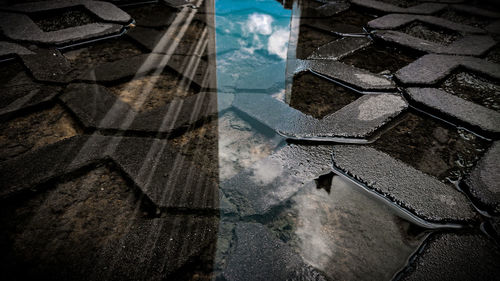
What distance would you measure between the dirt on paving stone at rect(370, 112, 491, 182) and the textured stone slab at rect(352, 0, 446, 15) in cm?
181

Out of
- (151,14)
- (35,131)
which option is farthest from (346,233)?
(151,14)

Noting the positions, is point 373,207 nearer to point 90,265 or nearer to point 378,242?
point 378,242

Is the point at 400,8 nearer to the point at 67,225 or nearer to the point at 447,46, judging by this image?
the point at 447,46

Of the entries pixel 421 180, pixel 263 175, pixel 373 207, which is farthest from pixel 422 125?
pixel 263 175

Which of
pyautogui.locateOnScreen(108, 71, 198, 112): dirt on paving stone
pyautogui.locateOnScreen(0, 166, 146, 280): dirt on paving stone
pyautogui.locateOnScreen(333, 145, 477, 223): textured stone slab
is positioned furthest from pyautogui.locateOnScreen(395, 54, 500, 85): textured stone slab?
pyautogui.locateOnScreen(0, 166, 146, 280): dirt on paving stone

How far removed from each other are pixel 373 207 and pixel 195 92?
1.05 m

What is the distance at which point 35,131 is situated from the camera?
121 centimetres

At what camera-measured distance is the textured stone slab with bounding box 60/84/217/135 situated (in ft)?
3.99

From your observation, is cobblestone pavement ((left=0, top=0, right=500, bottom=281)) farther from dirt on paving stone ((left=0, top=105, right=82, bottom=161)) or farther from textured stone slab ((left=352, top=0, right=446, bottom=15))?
textured stone slab ((left=352, top=0, right=446, bottom=15))

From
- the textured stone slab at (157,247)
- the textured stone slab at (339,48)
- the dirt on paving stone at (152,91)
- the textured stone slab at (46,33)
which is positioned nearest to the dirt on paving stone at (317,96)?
the textured stone slab at (339,48)

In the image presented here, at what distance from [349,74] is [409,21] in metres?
1.29

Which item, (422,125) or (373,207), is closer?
(373,207)

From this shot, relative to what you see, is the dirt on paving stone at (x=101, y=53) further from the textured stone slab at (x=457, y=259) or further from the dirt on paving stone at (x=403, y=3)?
the dirt on paving stone at (x=403, y=3)

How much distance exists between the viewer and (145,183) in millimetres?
962
